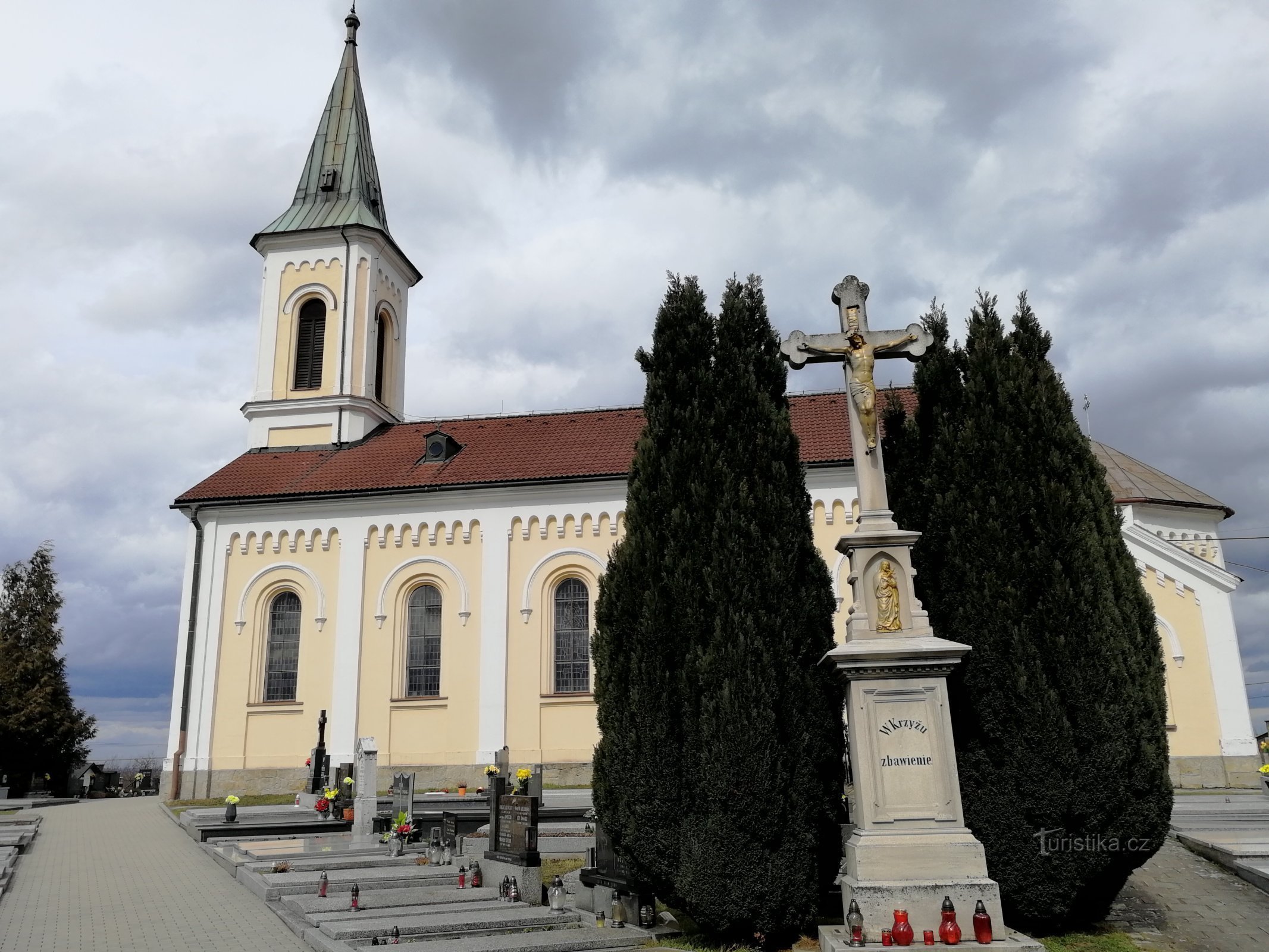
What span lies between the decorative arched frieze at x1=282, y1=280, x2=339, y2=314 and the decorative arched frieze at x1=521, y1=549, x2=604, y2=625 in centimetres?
1146

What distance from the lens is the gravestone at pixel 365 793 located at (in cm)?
1540

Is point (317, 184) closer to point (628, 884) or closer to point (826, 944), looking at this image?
point (628, 884)

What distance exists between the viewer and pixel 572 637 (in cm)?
2378

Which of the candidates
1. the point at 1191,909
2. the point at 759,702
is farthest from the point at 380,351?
the point at 1191,909

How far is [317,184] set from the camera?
102 ft

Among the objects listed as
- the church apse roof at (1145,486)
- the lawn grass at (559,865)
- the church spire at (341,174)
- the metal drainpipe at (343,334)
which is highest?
the church spire at (341,174)

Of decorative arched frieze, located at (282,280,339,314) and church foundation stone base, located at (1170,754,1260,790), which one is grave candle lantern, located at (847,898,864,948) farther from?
→ decorative arched frieze, located at (282,280,339,314)

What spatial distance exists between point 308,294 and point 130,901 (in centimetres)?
2150

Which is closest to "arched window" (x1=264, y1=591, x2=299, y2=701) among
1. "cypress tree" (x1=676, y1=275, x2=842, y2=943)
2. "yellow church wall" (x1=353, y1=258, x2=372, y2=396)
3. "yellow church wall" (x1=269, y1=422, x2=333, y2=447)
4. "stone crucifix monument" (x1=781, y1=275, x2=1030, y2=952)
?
"yellow church wall" (x1=269, y1=422, x2=333, y2=447)

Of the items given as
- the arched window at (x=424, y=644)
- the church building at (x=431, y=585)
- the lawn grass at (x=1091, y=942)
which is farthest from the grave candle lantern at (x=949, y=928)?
the arched window at (x=424, y=644)

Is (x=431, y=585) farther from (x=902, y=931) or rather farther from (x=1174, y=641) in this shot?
(x=902, y=931)

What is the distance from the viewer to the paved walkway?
28.3 ft

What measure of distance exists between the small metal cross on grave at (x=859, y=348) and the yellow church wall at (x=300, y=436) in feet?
70.5

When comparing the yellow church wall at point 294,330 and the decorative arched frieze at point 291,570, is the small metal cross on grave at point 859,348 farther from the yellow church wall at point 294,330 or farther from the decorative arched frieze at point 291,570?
the yellow church wall at point 294,330
